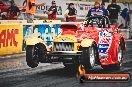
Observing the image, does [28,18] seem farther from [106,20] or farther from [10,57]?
[106,20]

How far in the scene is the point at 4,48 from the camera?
16656 mm

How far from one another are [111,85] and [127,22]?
18.2 meters

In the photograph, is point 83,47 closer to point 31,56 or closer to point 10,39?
point 31,56

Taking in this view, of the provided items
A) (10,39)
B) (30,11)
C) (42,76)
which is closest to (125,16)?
(30,11)

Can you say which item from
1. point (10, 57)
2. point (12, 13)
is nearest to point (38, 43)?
point (10, 57)

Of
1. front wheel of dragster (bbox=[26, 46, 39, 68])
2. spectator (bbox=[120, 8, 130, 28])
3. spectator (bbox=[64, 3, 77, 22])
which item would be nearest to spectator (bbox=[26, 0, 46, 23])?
spectator (bbox=[64, 3, 77, 22])

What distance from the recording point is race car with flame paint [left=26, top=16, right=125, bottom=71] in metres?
10.4

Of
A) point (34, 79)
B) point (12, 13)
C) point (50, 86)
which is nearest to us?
point (50, 86)

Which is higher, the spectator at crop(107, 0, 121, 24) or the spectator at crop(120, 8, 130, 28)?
the spectator at crop(107, 0, 121, 24)

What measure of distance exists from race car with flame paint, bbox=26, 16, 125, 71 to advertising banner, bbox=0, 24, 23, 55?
549 centimetres

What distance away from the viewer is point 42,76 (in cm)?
1049

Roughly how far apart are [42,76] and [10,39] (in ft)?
22.3

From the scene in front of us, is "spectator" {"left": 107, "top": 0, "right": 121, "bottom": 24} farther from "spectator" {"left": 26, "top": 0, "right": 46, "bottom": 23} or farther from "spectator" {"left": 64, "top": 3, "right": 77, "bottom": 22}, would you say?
"spectator" {"left": 26, "top": 0, "right": 46, "bottom": 23}

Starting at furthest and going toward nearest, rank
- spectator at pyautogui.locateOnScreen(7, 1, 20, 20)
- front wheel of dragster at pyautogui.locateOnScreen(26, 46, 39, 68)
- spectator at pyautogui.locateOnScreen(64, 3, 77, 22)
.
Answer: spectator at pyautogui.locateOnScreen(7, 1, 20, 20)
spectator at pyautogui.locateOnScreen(64, 3, 77, 22)
front wheel of dragster at pyautogui.locateOnScreen(26, 46, 39, 68)
